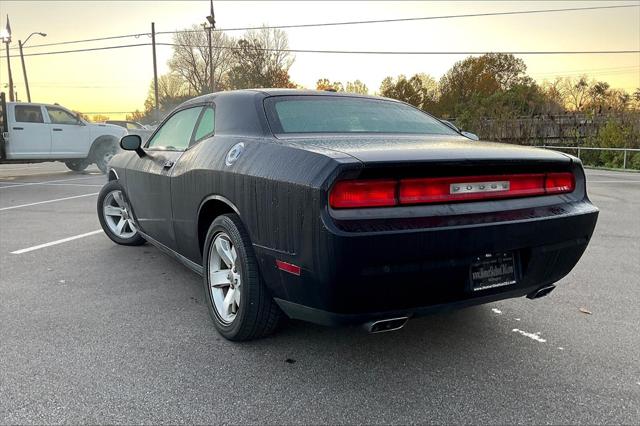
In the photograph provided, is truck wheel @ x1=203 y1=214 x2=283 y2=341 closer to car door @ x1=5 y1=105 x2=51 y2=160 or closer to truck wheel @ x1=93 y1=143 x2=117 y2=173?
car door @ x1=5 y1=105 x2=51 y2=160

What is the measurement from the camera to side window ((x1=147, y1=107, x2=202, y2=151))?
370cm

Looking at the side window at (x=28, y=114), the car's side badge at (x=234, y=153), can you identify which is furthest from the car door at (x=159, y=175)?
the side window at (x=28, y=114)

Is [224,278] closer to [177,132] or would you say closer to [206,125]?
[206,125]

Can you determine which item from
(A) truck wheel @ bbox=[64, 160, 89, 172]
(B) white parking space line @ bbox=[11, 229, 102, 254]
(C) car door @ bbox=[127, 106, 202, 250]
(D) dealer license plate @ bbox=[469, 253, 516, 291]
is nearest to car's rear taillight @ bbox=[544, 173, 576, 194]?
(D) dealer license plate @ bbox=[469, 253, 516, 291]

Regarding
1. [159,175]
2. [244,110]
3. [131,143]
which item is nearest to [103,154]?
[131,143]

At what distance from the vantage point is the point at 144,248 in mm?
5211

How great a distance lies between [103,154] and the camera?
1505 cm

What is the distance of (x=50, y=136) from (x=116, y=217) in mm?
9737

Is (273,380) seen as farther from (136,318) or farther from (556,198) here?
(556,198)

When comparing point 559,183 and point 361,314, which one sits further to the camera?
point 559,183

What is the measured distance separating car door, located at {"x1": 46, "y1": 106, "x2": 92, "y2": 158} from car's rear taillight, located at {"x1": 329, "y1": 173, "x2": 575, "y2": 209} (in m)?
13.7

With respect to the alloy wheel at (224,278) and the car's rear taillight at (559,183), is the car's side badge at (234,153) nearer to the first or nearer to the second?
the alloy wheel at (224,278)

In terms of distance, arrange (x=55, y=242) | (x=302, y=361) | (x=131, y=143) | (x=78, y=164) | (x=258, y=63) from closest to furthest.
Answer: (x=302, y=361) < (x=131, y=143) < (x=55, y=242) < (x=78, y=164) < (x=258, y=63)

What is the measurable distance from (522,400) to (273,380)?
1.18m
